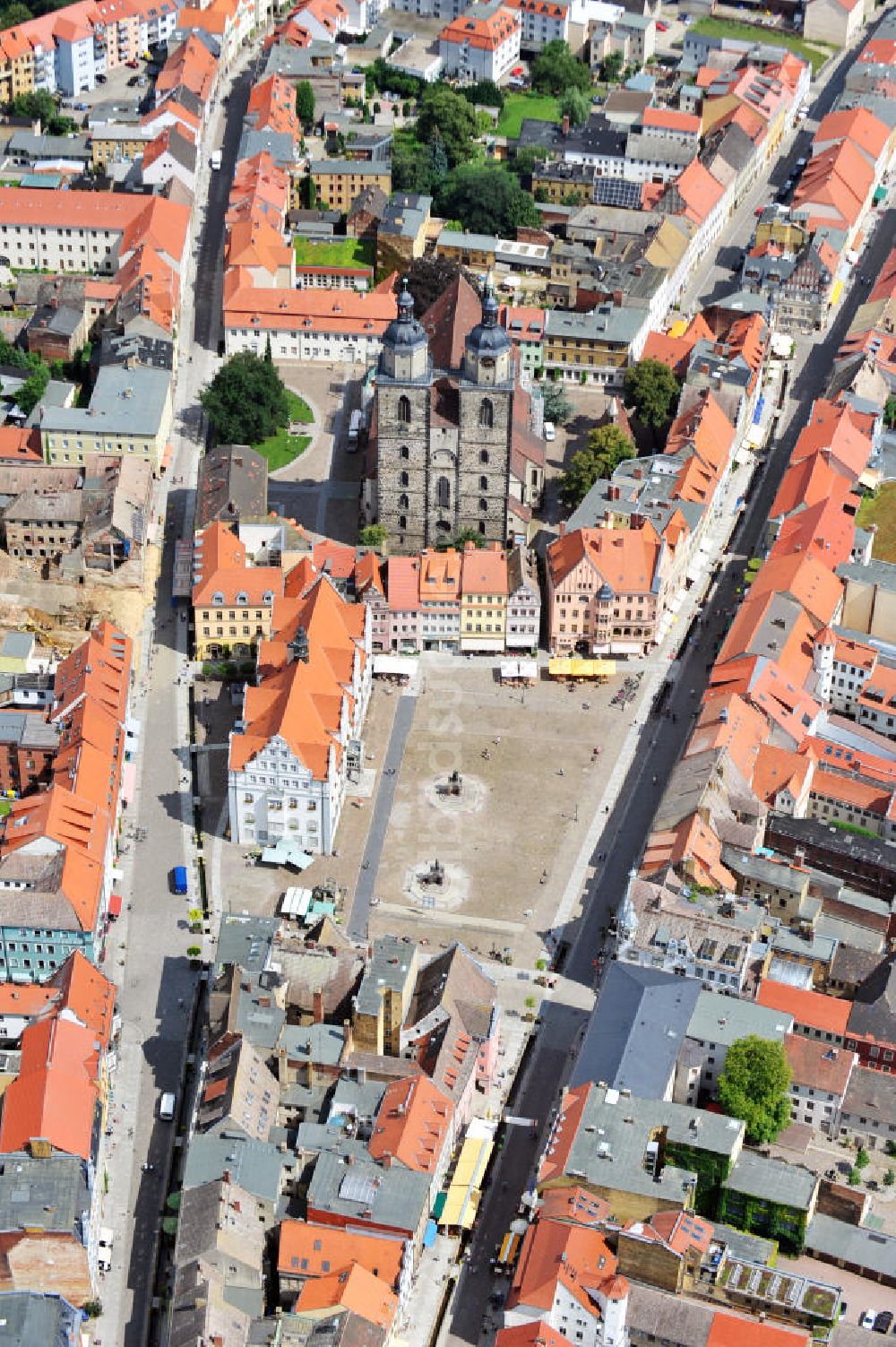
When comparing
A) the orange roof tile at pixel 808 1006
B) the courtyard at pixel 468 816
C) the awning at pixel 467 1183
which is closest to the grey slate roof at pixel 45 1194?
the awning at pixel 467 1183

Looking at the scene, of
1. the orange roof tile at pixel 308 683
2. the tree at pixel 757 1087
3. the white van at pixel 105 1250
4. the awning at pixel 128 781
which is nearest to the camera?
the white van at pixel 105 1250

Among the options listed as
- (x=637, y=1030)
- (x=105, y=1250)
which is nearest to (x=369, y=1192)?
(x=105, y=1250)

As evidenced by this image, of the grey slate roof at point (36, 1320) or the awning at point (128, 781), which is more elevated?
the awning at point (128, 781)

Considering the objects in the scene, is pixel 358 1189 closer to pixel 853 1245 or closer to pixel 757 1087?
pixel 757 1087

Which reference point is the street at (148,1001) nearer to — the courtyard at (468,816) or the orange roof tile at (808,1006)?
the courtyard at (468,816)

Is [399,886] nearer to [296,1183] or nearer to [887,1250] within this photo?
[296,1183]

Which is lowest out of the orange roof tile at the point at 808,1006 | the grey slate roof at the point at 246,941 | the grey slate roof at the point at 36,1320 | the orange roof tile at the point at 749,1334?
the grey slate roof at the point at 36,1320
